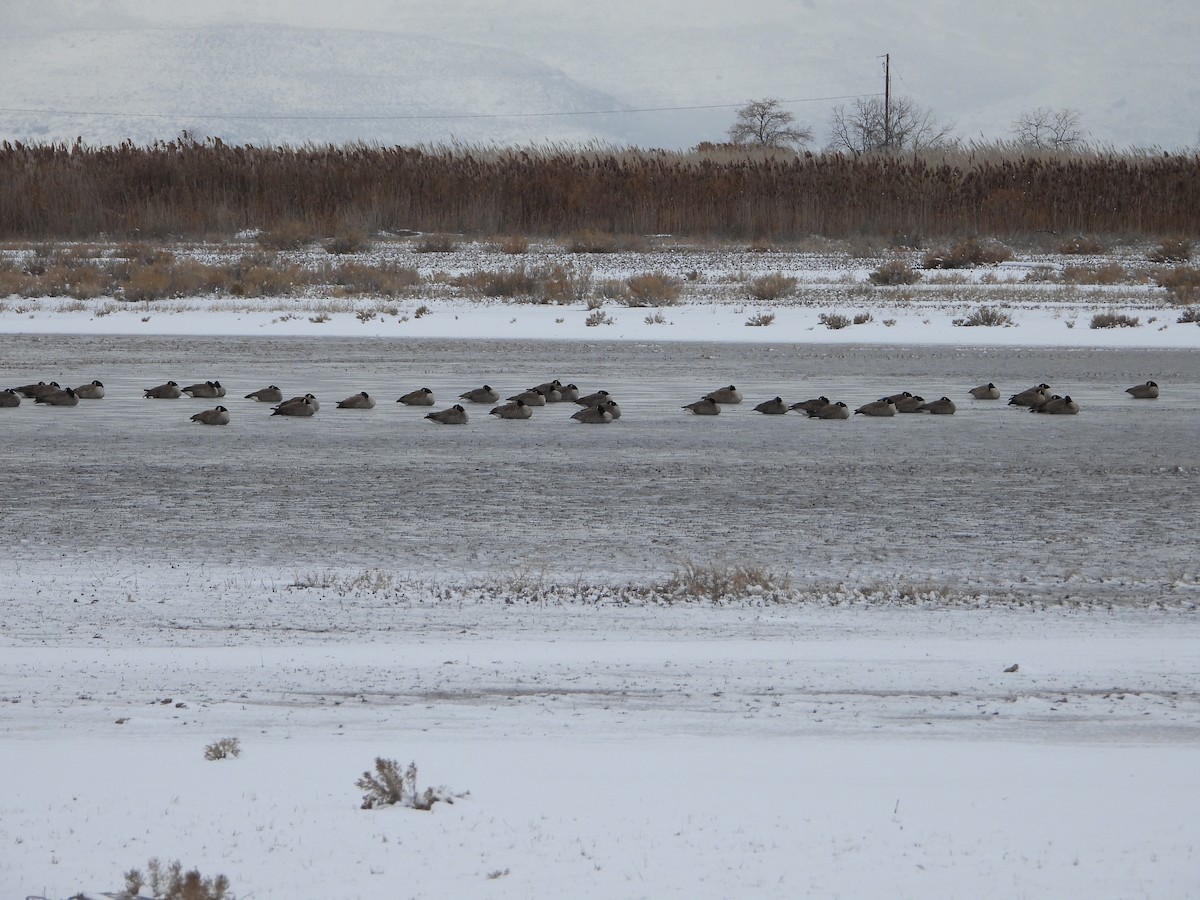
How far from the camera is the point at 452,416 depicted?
12891mm

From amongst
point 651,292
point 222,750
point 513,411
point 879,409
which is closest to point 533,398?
point 513,411

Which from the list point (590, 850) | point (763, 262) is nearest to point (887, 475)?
point (590, 850)

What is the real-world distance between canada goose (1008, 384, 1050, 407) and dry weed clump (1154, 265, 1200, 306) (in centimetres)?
1098

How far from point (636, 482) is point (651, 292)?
45.8 feet

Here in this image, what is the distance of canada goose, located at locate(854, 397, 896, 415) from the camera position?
13312 millimetres

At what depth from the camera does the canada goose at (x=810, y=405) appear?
13328mm

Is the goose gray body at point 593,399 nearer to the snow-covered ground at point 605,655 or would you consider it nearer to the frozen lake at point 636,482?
the frozen lake at point 636,482

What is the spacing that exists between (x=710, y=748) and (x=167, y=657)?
2.26 meters

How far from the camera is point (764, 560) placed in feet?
25.6

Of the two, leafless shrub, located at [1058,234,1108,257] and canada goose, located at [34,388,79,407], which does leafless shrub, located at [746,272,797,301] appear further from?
canada goose, located at [34,388,79,407]

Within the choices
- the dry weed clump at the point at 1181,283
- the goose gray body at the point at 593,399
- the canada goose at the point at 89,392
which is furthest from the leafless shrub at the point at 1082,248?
the canada goose at the point at 89,392

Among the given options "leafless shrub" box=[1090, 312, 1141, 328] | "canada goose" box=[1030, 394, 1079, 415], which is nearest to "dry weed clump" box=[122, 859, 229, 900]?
"canada goose" box=[1030, 394, 1079, 415]

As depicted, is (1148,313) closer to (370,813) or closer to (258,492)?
(258,492)

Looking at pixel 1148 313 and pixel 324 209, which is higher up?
pixel 324 209
